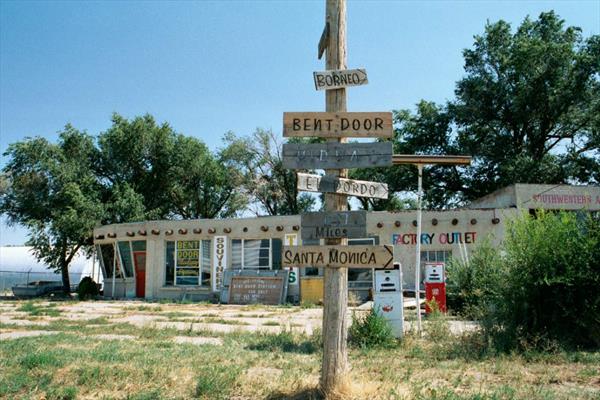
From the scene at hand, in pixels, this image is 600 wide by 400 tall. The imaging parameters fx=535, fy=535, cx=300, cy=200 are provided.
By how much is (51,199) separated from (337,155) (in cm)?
2962

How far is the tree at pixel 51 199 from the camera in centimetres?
3050

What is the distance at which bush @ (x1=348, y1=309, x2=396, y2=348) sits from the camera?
29.9ft

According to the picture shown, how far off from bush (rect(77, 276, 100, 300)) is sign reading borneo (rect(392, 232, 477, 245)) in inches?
639

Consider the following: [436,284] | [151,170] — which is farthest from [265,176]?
[436,284]

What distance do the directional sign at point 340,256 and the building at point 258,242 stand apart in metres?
12.7

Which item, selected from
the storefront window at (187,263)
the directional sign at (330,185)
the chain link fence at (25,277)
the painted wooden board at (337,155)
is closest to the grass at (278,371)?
the directional sign at (330,185)

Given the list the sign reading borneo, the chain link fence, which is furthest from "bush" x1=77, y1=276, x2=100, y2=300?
the chain link fence

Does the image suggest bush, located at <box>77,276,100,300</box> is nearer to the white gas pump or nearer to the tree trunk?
the tree trunk

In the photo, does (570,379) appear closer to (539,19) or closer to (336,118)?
(336,118)

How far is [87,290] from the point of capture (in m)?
27.6

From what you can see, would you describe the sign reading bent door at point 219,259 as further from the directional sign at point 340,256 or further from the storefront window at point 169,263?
the directional sign at point 340,256

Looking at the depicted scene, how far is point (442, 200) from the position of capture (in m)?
37.5

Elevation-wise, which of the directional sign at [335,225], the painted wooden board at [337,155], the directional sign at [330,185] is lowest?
the directional sign at [335,225]

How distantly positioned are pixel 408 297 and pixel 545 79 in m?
20.8
